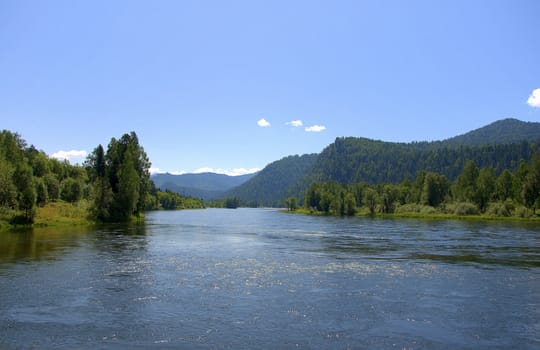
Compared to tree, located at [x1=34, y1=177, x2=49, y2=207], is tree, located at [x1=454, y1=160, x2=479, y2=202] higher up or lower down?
higher up

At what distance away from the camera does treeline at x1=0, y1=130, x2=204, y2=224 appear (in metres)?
75.1

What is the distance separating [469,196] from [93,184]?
128085 mm

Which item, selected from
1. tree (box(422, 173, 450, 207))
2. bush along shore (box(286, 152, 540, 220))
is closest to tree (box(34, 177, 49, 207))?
bush along shore (box(286, 152, 540, 220))

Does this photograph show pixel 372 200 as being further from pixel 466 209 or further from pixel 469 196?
pixel 466 209

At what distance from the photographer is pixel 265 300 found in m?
26.2

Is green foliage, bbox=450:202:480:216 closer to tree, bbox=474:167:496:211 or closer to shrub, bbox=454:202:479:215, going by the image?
shrub, bbox=454:202:479:215

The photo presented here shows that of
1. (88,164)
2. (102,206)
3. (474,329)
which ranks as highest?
(88,164)

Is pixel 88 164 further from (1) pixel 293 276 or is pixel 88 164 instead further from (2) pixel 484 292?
(2) pixel 484 292

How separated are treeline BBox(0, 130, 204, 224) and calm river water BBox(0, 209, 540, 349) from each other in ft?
105

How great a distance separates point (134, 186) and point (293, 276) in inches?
2954

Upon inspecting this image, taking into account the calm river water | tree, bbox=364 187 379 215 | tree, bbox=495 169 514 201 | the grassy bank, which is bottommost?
the calm river water

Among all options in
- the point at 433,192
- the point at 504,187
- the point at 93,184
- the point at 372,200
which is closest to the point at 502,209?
the point at 504,187

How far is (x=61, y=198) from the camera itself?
135250 mm

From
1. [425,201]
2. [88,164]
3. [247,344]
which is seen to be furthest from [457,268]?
[425,201]
